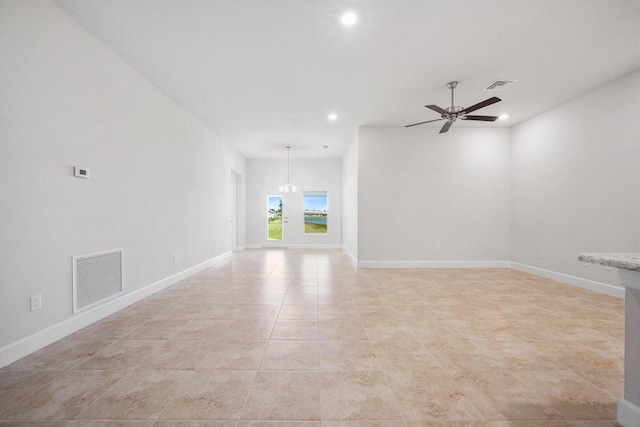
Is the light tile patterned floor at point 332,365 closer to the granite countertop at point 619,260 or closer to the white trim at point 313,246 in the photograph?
the granite countertop at point 619,260

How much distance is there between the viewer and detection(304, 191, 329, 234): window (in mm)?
9914

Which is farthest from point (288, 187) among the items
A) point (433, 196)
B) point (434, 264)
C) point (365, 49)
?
point (365, 49)

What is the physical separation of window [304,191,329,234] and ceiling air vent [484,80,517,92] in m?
6.26

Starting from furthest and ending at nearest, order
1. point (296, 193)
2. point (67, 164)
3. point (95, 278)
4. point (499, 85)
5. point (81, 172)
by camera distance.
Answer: point (296, 193) → point (499, 85) → point (95, 278) → point (81, 172) → point (67, 164)

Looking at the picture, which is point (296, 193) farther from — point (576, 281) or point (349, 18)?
point (576, 281)

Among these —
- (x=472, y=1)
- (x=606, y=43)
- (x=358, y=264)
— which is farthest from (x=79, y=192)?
(x=606, y=43)

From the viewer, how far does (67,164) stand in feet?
8.75

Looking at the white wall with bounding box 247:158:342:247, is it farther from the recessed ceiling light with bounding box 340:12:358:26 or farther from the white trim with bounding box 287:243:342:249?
the recessed ceiling light with bounding box 340:12:358:26

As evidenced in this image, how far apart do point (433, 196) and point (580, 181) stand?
2.35 meters

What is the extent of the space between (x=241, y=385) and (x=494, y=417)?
59.4 inches

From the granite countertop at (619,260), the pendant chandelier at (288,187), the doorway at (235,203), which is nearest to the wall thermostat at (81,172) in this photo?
the granite countertop at (619,260)

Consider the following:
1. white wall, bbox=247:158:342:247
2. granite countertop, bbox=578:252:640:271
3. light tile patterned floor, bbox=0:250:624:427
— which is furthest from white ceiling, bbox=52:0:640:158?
white wall, bbox=247:158:342:247

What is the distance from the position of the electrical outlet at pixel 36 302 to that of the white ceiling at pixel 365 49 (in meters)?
2.56

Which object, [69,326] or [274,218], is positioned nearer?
[69,326]
